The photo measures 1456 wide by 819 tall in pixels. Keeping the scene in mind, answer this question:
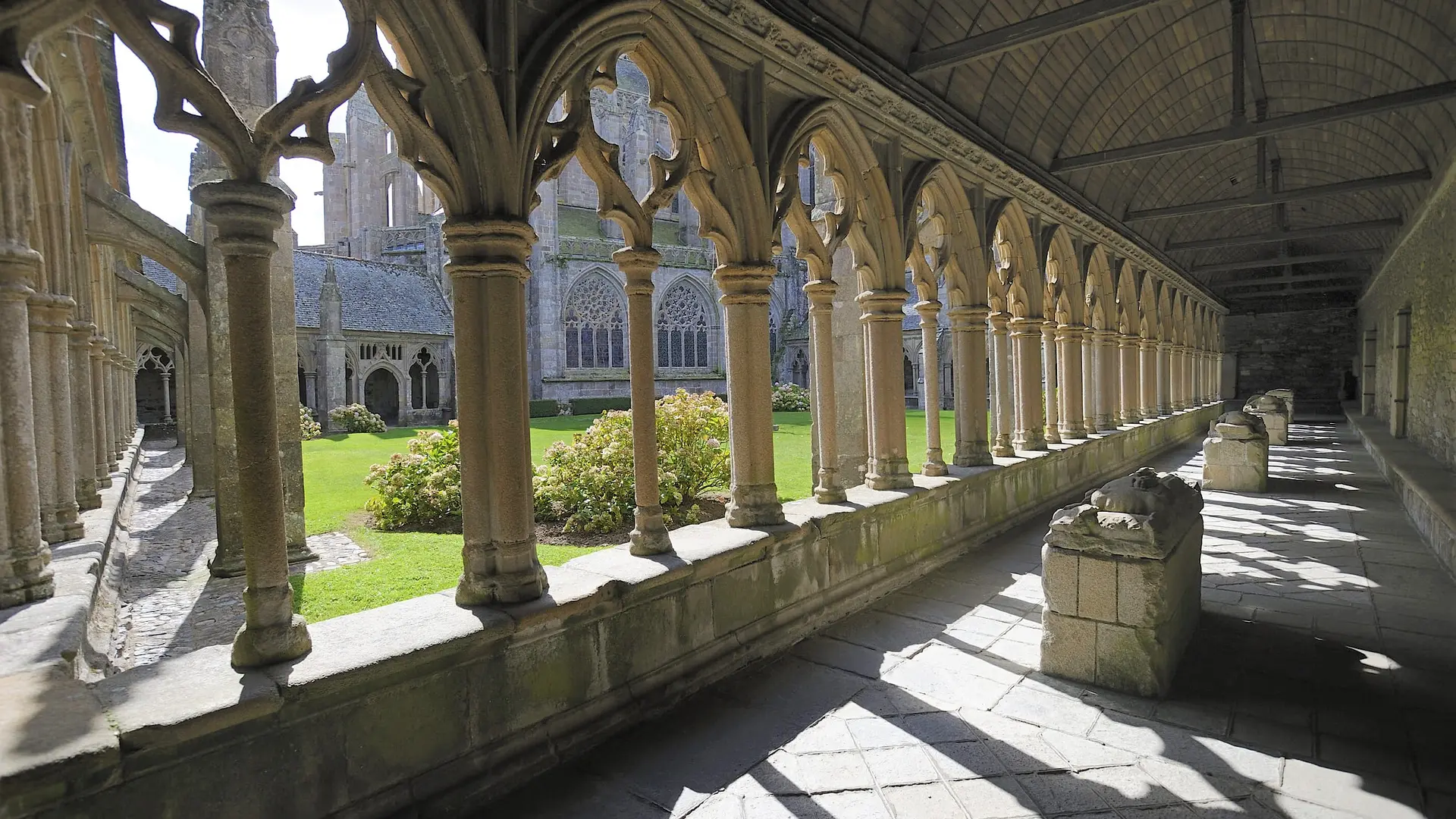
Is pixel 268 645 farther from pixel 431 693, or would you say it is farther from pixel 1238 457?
pixel 1238 457

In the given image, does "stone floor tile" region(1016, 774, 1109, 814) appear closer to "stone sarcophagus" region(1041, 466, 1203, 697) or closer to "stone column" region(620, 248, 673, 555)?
"stone sarcophagus" region(1041, 466, 1203, 697)

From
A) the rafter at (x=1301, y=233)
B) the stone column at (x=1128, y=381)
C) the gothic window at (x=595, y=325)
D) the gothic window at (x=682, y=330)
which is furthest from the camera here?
the gothic window at (x=682, y=330)

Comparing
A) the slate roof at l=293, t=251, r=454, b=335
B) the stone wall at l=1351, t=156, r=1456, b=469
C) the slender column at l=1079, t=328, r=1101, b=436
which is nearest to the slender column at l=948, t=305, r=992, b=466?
the slender column at l=1079, t=328, r=1101, b=436

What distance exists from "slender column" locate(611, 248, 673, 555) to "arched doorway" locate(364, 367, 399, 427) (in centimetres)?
2506

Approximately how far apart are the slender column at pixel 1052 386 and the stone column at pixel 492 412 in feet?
22.9

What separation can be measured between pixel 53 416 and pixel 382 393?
22127mm

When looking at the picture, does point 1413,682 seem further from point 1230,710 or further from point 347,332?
point 347,332

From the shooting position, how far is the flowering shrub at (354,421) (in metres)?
20.8

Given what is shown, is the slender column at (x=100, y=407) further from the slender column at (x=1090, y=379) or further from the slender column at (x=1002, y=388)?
the slender column at (x=1090, y=379)

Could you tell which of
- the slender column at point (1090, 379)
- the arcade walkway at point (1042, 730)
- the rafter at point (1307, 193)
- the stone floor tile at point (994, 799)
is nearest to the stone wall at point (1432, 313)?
the rafter at point (1307, 193)

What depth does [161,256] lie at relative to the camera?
23.8 feet

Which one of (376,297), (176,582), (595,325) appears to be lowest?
(176,582)

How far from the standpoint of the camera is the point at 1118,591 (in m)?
3.24

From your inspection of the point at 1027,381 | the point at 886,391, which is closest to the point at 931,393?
the point at 886,391
